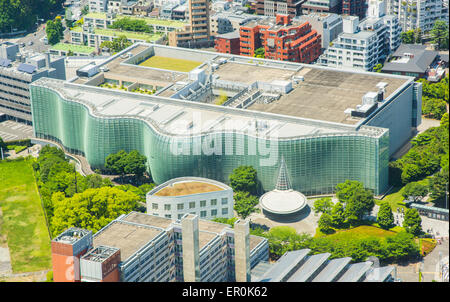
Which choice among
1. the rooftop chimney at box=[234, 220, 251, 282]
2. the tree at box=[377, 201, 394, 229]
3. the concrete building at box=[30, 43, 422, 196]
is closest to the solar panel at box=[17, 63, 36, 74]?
the concrete building at box=[30, 43, 422, 196]

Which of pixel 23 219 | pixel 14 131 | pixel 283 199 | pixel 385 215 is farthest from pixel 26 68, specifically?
pixel 385 215

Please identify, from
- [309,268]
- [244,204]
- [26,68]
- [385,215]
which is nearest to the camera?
[309,268]

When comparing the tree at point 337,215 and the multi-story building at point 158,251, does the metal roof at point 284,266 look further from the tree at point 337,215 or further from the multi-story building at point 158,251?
the tree at point 337,215

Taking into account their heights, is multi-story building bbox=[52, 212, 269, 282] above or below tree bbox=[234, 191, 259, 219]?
above

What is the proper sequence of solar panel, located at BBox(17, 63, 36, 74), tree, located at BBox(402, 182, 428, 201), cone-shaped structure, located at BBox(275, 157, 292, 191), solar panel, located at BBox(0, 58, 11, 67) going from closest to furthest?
tree, located at BBox(402, 182, 428, 201) < cone-shaped structure, located at BBox(275, 157, 292, 191) < solar panel, located at BBox(17, 63, 36, 74) < solar panel, located at BBox(0, 58, 11, 67)

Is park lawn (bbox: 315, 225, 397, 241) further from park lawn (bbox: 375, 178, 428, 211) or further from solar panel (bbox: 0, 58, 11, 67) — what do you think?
solar panel (bbox: 0, 58, 11, 67)

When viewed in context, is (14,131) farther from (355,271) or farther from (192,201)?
(355,271)
